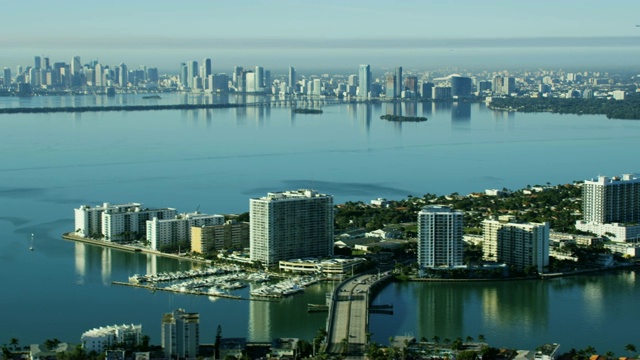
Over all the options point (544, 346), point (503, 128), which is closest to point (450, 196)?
point (544, 346)

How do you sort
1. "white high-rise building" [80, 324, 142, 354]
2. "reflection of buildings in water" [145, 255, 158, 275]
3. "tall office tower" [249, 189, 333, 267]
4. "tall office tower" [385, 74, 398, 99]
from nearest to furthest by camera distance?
"white high-rise building" [80, 324, 142, 354] < "reflection of buildings in water" [145, 255, 158, 275] < "tall office tower" [249, 189, 333, 267] < "tall office tower" [385, 74, 398, 99]

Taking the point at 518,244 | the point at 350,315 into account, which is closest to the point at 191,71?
the point at 518,244

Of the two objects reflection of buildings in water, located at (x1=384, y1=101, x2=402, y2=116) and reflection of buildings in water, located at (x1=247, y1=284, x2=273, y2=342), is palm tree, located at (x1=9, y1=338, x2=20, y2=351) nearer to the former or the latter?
reflection of buildings in water, located at (x1=247, y1=284, x2=273, y2=342)

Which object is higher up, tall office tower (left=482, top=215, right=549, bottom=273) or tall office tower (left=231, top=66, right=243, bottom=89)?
tall office tower (left=231, top=66, right=243, bottom=89)

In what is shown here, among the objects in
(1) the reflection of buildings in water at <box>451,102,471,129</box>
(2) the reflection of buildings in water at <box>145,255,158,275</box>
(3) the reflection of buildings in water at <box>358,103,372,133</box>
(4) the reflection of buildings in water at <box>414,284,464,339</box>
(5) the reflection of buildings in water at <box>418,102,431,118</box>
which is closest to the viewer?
(4) the reflection of buildings in water at <box>414,284,464,339</box>

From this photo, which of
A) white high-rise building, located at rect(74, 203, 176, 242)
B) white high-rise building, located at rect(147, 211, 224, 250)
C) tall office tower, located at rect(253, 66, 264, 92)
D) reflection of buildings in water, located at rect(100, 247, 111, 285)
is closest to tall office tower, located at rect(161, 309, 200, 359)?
reflection of buildings in water, located at rect(100, 247, 111, 285)

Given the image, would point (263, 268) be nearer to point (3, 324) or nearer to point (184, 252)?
point (184, 252)

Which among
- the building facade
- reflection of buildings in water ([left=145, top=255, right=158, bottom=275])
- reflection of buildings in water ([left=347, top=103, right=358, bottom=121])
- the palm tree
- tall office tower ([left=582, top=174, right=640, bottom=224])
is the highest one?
reflection of buildings in water ([left=347, top=103, right=358, bottom=121])

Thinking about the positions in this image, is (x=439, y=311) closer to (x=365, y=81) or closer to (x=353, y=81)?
(x=365, y=81)
